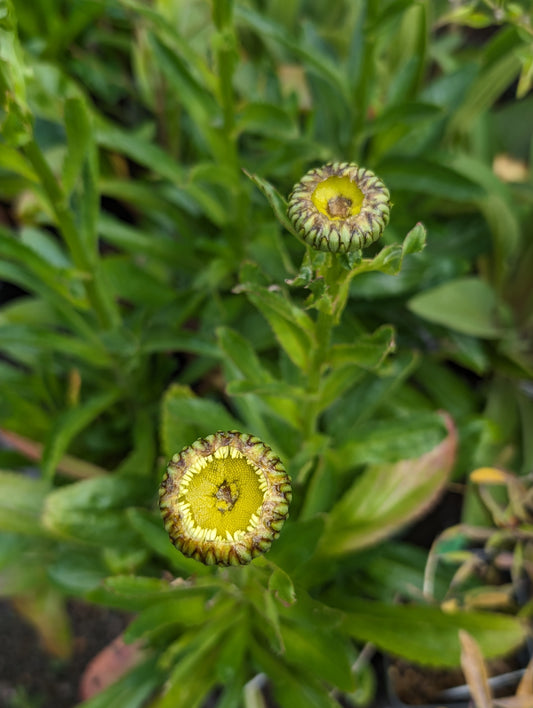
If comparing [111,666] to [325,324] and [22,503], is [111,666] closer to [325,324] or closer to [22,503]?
[22,503]

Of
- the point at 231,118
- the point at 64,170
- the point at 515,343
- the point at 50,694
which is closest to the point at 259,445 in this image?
the point at 64,170

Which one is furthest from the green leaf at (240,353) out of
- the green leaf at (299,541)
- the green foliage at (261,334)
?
the green leaf at (299,541)

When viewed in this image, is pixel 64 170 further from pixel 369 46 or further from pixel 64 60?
pixel 64 60

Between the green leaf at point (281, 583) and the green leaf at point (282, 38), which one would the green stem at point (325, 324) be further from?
the green leaf at point (282, 38)

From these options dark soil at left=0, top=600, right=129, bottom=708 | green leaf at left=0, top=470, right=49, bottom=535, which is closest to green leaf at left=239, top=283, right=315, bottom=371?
green leaf at left=0, top=470, right=49, bottom=535

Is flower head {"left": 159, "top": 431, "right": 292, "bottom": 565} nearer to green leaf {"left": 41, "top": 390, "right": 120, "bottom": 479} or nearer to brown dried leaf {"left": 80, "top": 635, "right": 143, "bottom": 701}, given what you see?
green leaf {"left": 41, "top": 390, "right": 120, "bottom": 479}

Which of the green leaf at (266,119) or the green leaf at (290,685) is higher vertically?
the green leaf at (266,119)
